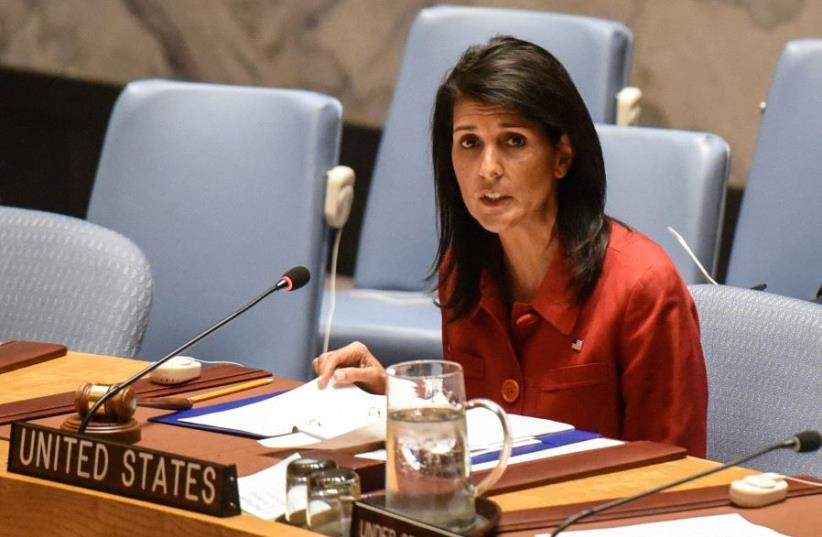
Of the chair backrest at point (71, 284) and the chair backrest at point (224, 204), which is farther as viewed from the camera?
the chair backrest at point (224, 204)

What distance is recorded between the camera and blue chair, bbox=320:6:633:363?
3068 millimetres

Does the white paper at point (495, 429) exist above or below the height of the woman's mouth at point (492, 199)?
below

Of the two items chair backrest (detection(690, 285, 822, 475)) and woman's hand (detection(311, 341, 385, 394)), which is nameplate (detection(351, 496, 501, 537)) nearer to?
woman's hand (detection(311, 341, 385, 394))

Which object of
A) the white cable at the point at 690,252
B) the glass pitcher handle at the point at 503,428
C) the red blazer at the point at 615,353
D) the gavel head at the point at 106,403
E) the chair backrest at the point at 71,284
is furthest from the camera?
the white cable at the point at 690,252

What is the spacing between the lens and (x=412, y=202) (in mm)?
3166

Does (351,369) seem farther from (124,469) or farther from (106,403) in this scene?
(124,469)

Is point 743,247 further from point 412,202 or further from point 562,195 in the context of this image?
point 562,195

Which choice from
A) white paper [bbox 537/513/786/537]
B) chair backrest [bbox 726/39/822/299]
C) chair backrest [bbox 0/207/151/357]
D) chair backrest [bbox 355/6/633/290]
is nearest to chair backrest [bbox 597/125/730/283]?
chair backrest [bbox 726/39/822/299]

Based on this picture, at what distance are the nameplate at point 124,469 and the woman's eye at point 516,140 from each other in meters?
0.72

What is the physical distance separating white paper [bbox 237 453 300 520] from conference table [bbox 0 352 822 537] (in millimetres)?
30

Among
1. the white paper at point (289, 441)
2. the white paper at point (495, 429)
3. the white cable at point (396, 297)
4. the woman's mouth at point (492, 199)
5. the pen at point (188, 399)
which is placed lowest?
the white cable at point (396, 297)

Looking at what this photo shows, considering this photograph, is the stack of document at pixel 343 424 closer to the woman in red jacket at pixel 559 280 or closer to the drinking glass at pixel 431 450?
the woman in red jacket at pixel 559 280

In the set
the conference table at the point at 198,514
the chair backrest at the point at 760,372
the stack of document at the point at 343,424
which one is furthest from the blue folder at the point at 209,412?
the chair backrest at the point at 760,372

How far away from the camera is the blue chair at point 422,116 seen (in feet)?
10.1
